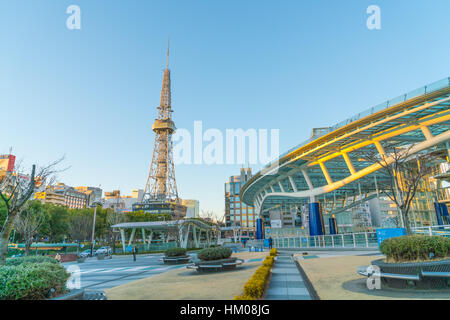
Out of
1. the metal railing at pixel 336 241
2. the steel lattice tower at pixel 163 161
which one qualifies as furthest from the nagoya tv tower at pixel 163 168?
Answer: the metal railing at pixel 336 241

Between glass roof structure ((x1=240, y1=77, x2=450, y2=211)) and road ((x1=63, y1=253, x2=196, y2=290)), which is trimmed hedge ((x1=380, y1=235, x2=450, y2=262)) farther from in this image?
glass roof structure ((x1=240, y1=77, x2=450, y2=211))

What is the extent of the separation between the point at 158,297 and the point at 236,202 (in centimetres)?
13429

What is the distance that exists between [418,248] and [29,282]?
981 centimetres

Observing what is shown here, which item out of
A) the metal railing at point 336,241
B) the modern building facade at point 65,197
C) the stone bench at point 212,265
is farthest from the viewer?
the modern building facade at point 65,197

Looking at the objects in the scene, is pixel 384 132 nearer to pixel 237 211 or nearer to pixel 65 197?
pixel 237 211

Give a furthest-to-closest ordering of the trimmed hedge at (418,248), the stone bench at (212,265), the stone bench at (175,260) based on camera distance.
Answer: the stone bench at (175,260), the stone bench at (212,265), the trimmed hedge at (418,248)

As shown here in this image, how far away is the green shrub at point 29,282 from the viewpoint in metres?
6.07

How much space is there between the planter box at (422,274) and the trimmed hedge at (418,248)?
0.43 m

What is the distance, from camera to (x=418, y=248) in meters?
7.51

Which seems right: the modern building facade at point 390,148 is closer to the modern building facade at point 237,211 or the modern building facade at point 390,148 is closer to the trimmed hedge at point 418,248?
the trimmed hedge at point 418,248

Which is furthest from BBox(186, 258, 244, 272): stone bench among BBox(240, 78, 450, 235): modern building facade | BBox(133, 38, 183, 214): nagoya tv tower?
BBox(133, 38, 183, 214): nagoya tv tower

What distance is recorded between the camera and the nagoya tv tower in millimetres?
104625

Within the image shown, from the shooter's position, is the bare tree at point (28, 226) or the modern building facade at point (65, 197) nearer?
the bare tree at point (28, 226)
